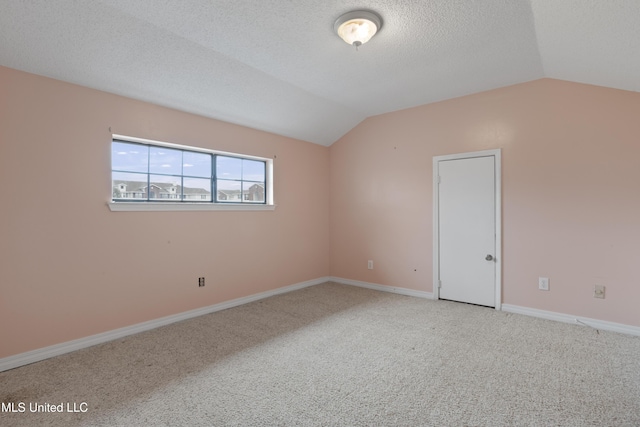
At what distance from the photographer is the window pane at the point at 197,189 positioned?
3531 mm

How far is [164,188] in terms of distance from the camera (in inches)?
132

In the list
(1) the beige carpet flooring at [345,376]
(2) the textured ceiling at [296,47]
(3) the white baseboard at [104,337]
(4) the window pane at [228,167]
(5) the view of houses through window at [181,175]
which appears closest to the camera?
(1) the beige carpet flooring at [345,376]

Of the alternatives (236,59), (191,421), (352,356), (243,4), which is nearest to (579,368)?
(352,356)

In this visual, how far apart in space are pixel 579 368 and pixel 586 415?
645 mm

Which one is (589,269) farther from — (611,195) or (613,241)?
(611,195)

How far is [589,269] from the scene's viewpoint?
311 cm

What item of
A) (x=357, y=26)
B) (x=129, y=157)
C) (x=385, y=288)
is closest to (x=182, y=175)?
(x=129, y=157)

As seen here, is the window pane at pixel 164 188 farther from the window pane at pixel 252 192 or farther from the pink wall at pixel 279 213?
the window pane at pixel 252 192

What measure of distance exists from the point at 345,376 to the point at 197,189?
2.58 m

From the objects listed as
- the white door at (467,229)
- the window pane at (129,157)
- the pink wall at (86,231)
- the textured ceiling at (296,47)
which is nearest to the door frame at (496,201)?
the white door at (467,229)

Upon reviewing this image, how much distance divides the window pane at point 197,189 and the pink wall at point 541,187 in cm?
235

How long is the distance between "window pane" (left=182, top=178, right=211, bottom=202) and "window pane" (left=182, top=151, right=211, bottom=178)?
0.07 m

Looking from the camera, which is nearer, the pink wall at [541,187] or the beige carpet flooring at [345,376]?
the beige carpet flooring at [345,376]

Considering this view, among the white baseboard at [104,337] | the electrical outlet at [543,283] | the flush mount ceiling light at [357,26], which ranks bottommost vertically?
the white baseboard at [104,337]
